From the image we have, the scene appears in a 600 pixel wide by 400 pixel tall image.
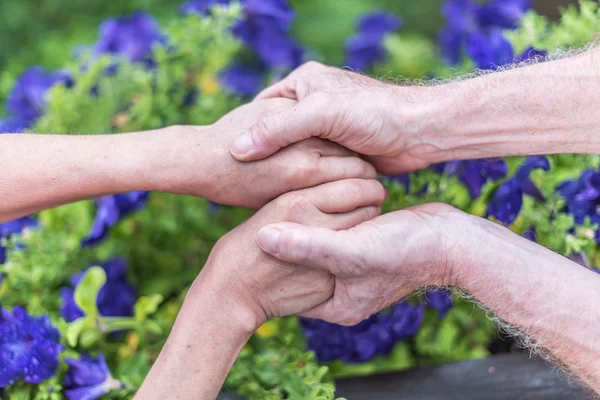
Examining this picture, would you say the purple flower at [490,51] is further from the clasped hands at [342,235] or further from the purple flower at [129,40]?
the purple flower at [129,40]

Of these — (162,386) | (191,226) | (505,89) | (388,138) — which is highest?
(505,89)

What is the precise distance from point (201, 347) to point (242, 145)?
1.36ft

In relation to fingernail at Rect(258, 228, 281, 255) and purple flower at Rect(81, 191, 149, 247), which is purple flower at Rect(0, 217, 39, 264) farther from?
fingernail at Rect(258, 228, 281, 255)

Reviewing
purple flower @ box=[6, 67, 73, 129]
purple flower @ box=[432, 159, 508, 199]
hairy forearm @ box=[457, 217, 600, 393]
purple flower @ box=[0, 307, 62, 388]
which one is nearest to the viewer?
hairy forearm @ box=[457, 217, 600, 393]

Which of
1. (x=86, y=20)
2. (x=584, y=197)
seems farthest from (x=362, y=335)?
(x=86, y=20)

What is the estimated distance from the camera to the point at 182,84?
1729 millimetres

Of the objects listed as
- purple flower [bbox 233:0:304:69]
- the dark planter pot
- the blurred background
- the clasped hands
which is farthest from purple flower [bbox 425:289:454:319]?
the blurred background

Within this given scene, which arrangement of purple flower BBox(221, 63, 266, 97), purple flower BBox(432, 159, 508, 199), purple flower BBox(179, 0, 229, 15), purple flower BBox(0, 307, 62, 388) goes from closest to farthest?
purple flower BBox(0, 307, 62, 388) → purple flower BBox(432, 159, 508, 199) → purple flower BBox(179, 0, 229, 15) → purple flower BBox(221, 63, 266, 97)

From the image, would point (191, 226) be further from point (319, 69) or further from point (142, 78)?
point (319, 69)

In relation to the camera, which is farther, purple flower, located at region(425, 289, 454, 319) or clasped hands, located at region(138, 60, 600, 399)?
purple flower, located at region(425, 289, 454, 319)

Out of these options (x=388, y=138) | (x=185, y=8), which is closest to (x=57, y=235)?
(x=185, y=8)

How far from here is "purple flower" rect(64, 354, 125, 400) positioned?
1.30 metres

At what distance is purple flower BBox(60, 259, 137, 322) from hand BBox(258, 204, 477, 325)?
1.70ft

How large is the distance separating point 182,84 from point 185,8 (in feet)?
1.00
